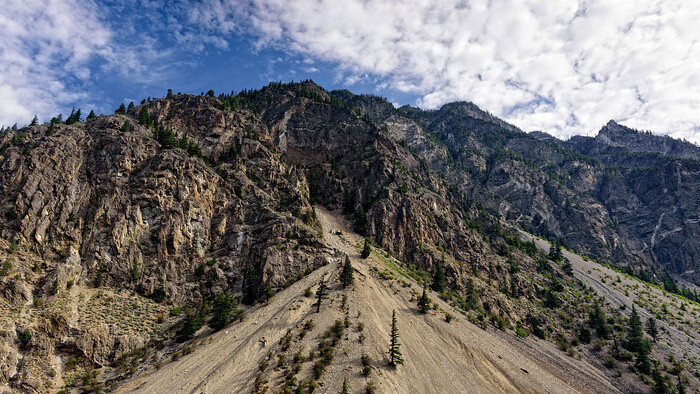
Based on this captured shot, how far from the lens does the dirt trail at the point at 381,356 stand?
1337 inches

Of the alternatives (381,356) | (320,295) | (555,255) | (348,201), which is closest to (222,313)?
(320,295)

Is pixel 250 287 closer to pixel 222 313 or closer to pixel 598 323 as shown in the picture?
pixel 222 313

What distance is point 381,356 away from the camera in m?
36.6

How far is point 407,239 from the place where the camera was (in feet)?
298

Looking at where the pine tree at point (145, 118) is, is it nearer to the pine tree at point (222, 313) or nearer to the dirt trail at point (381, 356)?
the pine tree at point (222, 313)

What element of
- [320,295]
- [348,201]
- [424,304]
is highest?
[348,201]

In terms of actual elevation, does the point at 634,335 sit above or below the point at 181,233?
below

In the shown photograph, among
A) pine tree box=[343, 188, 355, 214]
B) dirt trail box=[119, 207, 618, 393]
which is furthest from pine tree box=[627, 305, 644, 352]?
pine tree box=[343, 188, 355, 214]

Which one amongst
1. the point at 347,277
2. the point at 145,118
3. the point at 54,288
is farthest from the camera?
the point at 145,118

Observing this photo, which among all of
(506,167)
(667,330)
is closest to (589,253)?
(506,167)

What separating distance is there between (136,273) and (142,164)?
27.9 meters

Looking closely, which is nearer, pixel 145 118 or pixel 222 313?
pixel 222 313

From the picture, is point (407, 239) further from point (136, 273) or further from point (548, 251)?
point (548, 251)

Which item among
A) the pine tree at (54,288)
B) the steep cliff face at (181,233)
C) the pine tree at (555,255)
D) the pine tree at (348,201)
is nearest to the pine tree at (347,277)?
the steep cliff face at (181,233)
